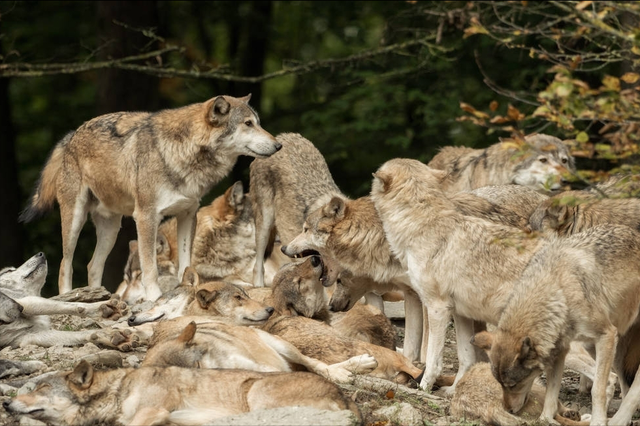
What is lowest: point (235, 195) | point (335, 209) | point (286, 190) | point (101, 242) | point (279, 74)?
point (101, 242)

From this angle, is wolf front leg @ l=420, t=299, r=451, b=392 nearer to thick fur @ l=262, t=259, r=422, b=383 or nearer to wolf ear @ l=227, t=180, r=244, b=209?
thick fur @ l=262, t=259, r=422, b=383

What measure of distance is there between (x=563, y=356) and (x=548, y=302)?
459 millimetres

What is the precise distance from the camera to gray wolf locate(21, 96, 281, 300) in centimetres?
1132

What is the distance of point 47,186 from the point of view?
1277cm

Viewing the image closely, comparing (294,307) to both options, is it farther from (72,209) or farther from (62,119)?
(62,119)

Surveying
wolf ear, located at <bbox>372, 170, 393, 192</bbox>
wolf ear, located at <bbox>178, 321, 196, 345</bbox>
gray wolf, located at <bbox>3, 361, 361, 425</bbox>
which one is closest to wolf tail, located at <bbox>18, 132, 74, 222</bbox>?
wolf ear, located at <bbox>372, 170, 393, 192</bbox>

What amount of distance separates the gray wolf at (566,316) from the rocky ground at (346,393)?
23.3 inches

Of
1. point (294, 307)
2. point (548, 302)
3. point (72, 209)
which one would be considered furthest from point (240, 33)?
point (548, 302)

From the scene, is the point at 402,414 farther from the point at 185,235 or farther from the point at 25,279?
the point at 185,235

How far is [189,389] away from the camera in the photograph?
687cm

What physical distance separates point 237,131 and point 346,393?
439cm

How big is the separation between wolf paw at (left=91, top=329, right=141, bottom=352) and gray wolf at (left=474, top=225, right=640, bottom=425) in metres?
3.19

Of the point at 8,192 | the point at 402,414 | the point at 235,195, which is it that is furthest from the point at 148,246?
the point at 8,192

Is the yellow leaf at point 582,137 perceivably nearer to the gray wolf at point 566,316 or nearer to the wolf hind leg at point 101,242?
the gray wolf at point 566,316
